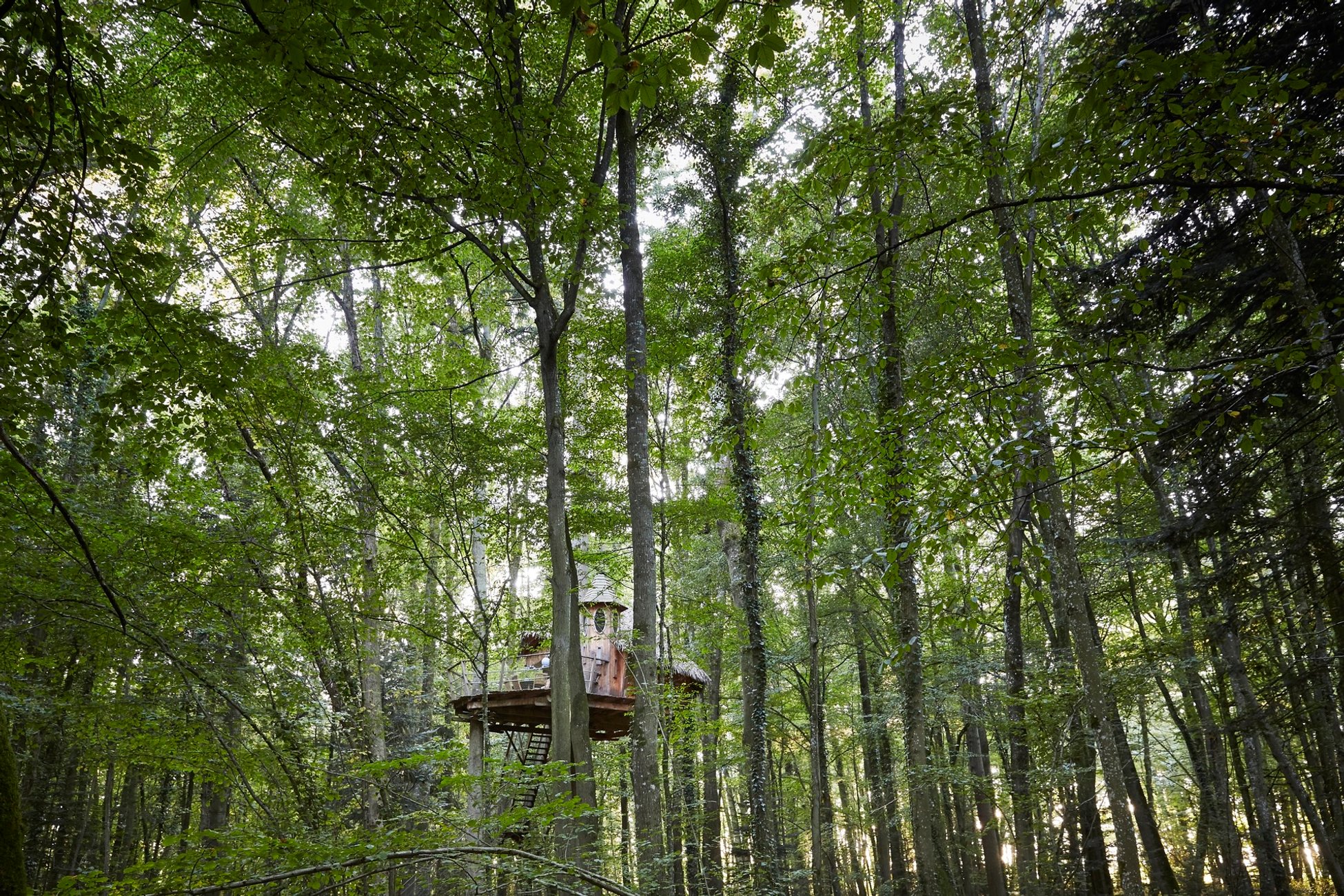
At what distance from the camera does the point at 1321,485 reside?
718cm

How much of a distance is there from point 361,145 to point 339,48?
815mm

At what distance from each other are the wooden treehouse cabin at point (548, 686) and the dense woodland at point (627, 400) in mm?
723

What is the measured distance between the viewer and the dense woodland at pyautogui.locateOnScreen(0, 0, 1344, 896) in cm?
319

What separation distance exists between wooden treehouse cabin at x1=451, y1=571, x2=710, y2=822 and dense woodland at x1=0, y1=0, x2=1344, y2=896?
0.72 metres

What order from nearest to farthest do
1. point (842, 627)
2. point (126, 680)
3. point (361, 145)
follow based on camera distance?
point (361, 145) → point (126, 680) → point (842, 627)

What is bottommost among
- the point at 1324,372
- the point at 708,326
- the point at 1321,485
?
the point at 1324,372

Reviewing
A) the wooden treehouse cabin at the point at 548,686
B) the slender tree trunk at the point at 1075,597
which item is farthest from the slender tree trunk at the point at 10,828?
the wooden treehouse cabin at the point at 548,686

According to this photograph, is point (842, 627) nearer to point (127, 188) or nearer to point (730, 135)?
point (730, 135)

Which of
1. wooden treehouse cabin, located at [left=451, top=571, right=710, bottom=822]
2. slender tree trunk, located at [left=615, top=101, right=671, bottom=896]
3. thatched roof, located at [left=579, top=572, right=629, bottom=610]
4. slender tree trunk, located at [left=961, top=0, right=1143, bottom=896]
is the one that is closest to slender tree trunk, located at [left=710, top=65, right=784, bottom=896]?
wooden treehouse cabin, located at [left=451, top=571, right=710, bottom=822]

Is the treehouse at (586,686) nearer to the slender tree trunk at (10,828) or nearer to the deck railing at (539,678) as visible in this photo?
the deck railing at (539,678)

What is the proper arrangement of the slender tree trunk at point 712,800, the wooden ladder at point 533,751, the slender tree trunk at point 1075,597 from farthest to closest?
the wooden ladder at point 533,751 → the slender tree trunk at point 712,800 → the slender tree trunk at point 1075,597

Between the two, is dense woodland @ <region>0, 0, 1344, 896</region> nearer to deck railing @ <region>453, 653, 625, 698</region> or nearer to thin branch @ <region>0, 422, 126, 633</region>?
thin branch @ <region>0, 422, 126, 633</region>

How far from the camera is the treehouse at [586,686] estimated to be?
9.98 m

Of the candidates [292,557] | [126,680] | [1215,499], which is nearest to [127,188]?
[292,557]
